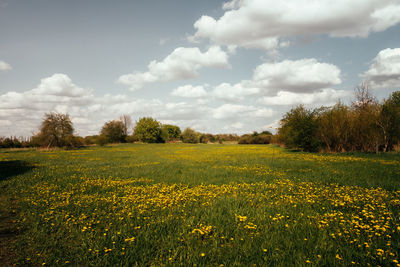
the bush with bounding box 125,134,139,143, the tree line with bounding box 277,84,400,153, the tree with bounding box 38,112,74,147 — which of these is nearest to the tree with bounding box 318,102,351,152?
the tree line with bounding box 277,84,400,153

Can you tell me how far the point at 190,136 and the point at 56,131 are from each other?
6003 centimetres

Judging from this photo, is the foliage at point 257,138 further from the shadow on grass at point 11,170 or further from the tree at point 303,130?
the shadow on grass at point 11,170

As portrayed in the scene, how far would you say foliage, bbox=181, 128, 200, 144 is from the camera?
97.0m

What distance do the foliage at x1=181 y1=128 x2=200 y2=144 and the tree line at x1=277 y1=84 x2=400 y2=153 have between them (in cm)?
6549

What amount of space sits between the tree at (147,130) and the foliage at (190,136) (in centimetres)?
1464

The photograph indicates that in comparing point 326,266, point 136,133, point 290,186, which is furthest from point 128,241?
point 136,133

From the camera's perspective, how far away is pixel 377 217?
563 centimetres

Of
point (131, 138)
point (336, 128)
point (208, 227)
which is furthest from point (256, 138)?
point (208, 227)

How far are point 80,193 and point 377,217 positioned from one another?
1192 cm

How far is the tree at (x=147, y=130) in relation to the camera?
3406 inches

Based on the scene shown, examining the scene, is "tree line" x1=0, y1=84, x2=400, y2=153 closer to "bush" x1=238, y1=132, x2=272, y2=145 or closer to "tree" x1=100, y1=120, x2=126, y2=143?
"tree" x1=100, y1=120, x2=126, y2=143

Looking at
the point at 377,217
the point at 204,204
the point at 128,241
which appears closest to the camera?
the point at 128,241

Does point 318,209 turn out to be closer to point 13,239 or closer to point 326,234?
point 326,234

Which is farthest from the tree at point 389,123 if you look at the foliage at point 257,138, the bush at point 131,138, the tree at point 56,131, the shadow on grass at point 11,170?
the bush at point 131,138
